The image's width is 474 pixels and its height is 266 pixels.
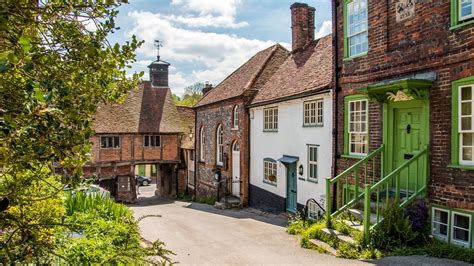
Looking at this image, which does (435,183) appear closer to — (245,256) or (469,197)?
(469,197)

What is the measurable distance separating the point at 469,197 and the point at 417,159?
1.42 meters

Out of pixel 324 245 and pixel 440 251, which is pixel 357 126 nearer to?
pixel 324 245

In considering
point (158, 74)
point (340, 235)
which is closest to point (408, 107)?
point (340, 235)

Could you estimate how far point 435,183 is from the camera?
848 cm

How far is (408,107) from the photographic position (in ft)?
31.3

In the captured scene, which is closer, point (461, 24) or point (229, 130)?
point (461, 24)

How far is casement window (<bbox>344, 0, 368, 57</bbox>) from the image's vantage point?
11.0 metres

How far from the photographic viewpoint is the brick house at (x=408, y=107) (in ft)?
25.9

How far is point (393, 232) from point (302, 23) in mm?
13536

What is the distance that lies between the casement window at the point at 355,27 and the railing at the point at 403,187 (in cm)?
390

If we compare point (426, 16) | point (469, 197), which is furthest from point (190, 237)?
point (426, 16)

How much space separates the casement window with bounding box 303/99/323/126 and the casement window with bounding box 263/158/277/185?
133 inches

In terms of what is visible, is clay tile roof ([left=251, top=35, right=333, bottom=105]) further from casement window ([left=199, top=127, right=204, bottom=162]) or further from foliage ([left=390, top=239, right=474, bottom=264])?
casement window ([left=199, top=127, right=204, bottom=162])

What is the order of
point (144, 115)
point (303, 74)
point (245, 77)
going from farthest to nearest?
point (144, 115) < point (245, 77) < point (303, 74)
